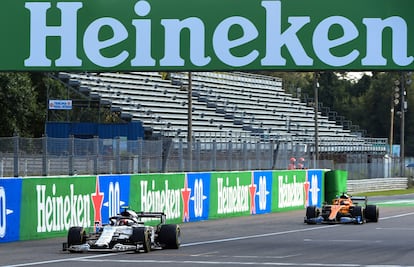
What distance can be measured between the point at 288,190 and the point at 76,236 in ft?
69.6

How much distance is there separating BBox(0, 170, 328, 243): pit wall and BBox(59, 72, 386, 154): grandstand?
37.8 feet

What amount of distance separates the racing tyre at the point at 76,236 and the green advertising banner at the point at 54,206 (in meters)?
3.77

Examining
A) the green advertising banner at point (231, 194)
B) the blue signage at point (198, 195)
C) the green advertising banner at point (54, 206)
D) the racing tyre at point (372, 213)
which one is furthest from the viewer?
the green advertising banner at point (231, 194)

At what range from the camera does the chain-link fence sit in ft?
80.7

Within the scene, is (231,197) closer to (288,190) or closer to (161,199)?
(161,199)

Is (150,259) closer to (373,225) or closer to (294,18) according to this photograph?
(294,18)

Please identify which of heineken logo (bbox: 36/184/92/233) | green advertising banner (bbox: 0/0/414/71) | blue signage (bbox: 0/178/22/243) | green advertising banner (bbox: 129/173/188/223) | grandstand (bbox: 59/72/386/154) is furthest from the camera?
grandstand (bbox: 59/72/386/154)

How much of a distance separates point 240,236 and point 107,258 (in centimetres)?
743

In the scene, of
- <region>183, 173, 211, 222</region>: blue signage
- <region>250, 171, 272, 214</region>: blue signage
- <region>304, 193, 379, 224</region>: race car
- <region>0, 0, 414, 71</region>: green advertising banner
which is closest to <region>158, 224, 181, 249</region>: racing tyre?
<region>0, 0, 414, 71</region>: green advertising banner

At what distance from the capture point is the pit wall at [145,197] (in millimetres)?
24359

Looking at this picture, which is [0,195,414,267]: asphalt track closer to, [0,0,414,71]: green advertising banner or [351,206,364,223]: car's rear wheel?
[351,206,364,223]: car's rear wheel

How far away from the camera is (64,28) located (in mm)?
22594

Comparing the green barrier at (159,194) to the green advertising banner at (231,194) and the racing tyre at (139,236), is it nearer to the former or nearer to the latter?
the green advertising banner at (231,194)

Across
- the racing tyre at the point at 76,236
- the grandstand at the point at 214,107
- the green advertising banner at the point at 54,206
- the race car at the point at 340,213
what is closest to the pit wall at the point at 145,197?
the green advertising banner at the point at 54,206
